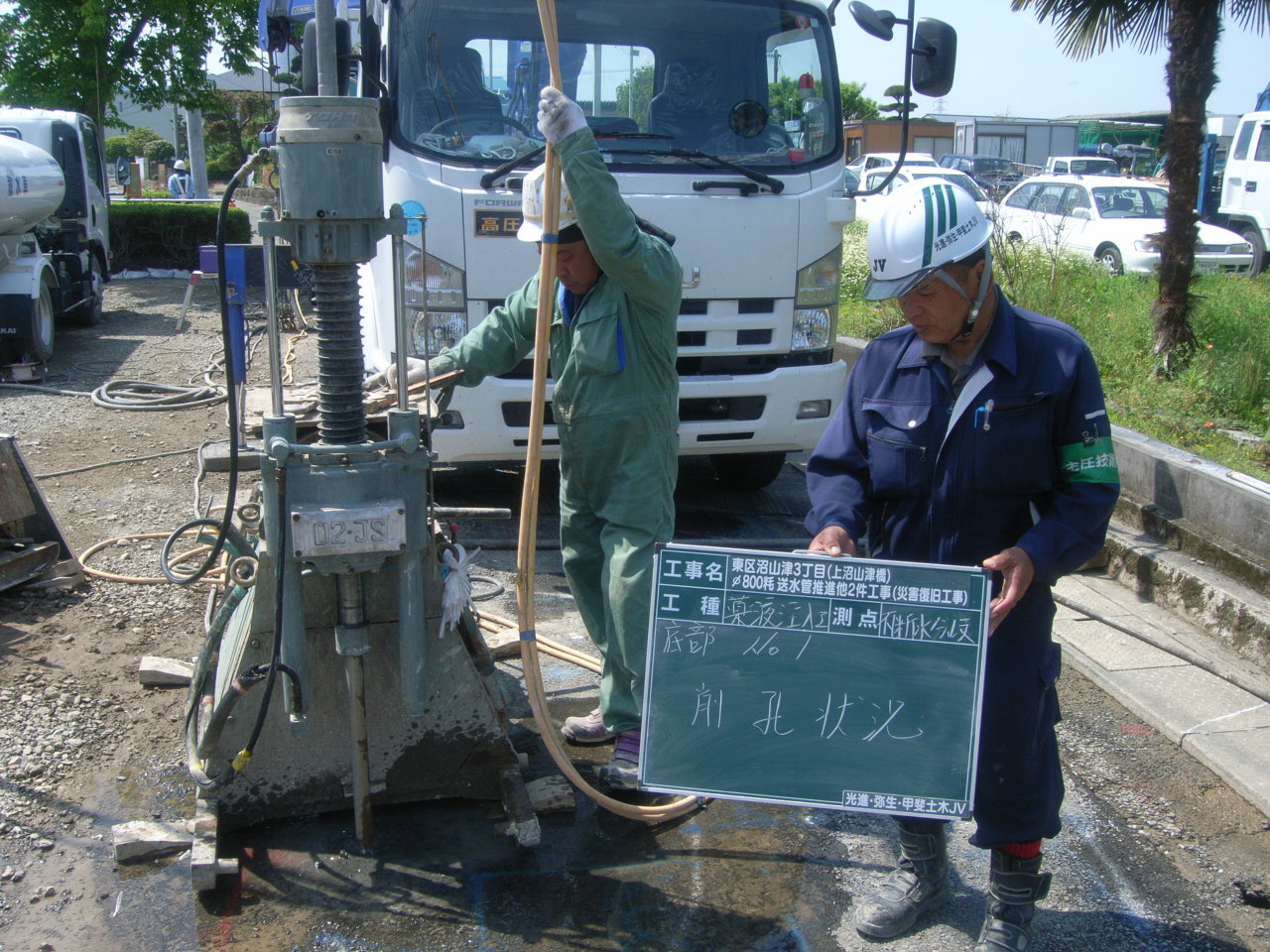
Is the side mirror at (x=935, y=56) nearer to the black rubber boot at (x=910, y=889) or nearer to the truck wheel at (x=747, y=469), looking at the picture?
the truck wheel at (x=747, y=469)

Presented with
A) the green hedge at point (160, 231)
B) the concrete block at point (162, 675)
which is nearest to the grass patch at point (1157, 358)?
the concrete block at point (162, 675)

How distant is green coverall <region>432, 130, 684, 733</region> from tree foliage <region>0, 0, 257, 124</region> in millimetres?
16774

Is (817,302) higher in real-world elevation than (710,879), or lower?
higher

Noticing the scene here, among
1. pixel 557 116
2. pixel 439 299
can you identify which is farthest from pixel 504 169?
pixel 557 116

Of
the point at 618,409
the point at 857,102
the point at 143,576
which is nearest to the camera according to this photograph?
the point at 618,409

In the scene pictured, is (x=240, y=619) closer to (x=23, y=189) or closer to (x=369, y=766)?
(x=369, y=766)

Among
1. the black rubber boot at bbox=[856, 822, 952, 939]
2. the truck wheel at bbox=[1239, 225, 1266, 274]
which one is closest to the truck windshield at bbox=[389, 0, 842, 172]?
the black rubber boot at bbox=[856, 822, 952, 939]

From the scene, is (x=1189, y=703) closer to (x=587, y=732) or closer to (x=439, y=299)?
(x=587, y=732)

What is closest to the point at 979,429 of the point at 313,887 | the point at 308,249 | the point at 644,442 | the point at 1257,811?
the point at 644,442

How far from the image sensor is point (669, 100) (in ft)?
18.4

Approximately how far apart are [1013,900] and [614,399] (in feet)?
5.79

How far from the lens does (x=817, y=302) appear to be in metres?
5.70

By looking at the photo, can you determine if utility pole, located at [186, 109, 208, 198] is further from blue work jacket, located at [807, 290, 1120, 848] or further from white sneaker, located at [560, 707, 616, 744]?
blue work jacket, located at [807, 290, 1120, 848]

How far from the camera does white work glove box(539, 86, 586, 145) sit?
2904 mm
